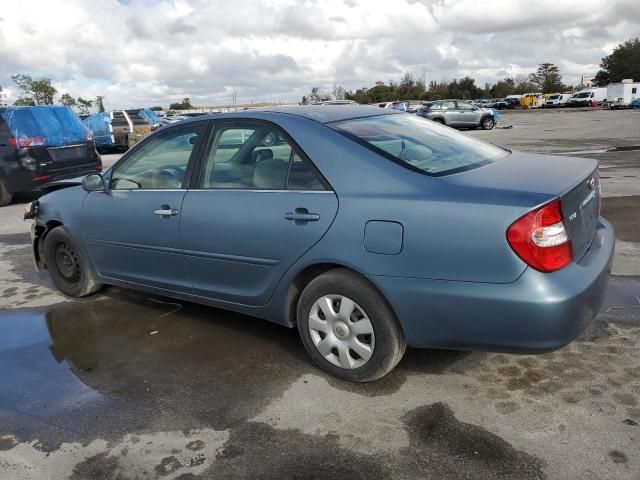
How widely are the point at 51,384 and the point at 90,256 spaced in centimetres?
142

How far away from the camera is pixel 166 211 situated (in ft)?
13.0

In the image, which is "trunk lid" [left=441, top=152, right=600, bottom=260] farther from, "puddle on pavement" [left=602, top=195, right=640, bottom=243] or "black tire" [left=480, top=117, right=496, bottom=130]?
"black tire" [left=480, top=117, right=496, bottom=130]

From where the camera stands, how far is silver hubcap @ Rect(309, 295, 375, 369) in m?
3.20

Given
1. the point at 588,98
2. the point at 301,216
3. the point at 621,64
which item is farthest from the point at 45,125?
the point at 621,64

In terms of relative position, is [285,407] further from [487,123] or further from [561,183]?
[487,123]

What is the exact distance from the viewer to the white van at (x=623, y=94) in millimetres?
56000

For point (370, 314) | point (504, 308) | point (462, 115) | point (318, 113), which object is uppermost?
point (318, 113)

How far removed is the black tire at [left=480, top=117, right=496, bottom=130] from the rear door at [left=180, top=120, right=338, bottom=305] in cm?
2784

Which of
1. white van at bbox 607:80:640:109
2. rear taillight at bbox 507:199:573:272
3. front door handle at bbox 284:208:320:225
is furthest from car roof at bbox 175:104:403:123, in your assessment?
white van at bbox 607:80:640:109

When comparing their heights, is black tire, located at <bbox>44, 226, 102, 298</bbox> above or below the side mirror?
below

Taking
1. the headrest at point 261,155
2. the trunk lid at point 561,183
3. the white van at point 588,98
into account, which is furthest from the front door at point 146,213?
the white van at point 588,98

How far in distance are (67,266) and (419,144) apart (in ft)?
11.1

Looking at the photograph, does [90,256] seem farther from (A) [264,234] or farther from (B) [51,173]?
(B) [51,173]

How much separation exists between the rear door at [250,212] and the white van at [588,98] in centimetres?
6857
